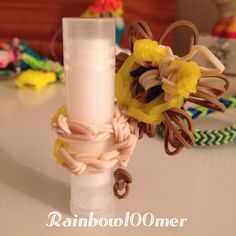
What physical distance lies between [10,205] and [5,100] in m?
0.39

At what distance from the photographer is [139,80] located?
1.11 ft

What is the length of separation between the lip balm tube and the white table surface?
0.17 ft

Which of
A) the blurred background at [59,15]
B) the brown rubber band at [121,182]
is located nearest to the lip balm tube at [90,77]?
the brown rubber band at [121,182]

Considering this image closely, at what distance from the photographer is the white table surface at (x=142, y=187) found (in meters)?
0.34

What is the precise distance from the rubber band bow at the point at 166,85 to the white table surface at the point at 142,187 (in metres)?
0.08

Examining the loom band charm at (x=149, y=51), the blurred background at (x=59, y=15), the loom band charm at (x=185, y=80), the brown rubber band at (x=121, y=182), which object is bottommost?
the brown rubber band at (x=121, y=182)

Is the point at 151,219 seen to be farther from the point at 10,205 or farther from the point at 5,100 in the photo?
Answer: the point at 5,100

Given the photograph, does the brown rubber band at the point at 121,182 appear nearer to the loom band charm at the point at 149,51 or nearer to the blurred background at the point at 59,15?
the loom band charm at the point at 149,51

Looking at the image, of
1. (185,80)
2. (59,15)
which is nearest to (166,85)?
(185,80)

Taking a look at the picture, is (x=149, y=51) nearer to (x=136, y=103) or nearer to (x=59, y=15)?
(x=136, y=103)

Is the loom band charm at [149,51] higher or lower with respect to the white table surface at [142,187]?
higher

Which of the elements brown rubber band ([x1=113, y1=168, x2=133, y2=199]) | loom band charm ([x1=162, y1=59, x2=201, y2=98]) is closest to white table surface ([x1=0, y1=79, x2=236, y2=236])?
brown rubber band ([x1=113, y1=168, x2=133, y2=199])

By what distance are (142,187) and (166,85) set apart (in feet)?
0.47

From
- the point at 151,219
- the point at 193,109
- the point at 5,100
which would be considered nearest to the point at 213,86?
the point at 151,219
